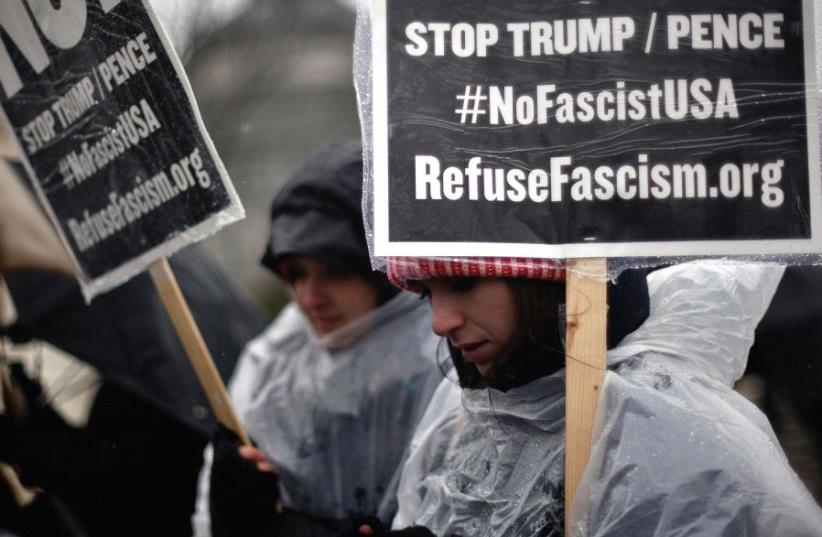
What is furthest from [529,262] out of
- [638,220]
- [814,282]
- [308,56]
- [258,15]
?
[308,56]

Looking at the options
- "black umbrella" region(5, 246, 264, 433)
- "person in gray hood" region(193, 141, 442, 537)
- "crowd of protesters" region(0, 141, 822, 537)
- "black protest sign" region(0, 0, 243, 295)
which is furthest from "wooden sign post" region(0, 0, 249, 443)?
"black umbrella" region(5, 246, 264, 433)

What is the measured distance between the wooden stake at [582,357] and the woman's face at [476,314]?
0.64 ft

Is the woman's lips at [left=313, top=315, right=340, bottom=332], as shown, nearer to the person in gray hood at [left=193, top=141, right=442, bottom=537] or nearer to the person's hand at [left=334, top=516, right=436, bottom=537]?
the person in gray hood at [left=193, top=141, right=442, bottom=537]

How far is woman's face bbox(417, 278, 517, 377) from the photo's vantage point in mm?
1740

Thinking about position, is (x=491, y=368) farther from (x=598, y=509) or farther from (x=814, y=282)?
(x=814, y=282)

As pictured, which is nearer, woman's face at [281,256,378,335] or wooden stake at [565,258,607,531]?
wooden stake at [565,258,607,531]

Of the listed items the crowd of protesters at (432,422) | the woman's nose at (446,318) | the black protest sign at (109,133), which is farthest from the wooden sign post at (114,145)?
the woman's nose at (446,318)

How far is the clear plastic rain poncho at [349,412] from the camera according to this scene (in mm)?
2500

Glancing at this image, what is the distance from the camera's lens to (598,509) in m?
1.53

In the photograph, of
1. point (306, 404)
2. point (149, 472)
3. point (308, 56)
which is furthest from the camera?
point (308, 56)

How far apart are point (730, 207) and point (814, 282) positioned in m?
1.16

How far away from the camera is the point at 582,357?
1.56 metres

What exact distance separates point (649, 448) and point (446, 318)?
1.44 ft

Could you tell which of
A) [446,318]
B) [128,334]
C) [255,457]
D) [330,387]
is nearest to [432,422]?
[446,318]
